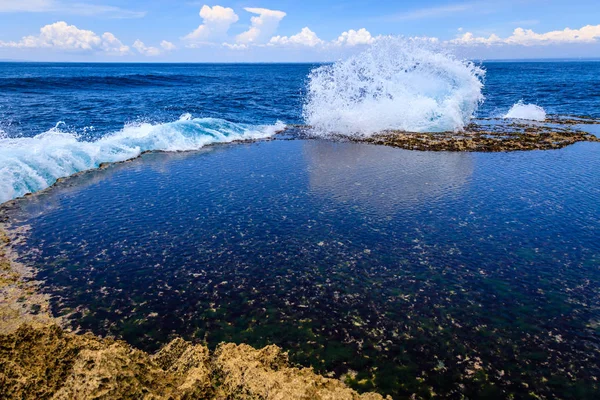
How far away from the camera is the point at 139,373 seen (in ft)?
17.3

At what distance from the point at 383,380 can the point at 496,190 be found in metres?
12.0

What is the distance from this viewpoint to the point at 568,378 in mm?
6523

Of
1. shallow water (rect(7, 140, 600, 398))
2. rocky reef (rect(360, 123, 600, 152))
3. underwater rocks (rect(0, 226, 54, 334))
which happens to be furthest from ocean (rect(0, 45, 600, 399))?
rocky reef (rect(360, 123, 600, 152))

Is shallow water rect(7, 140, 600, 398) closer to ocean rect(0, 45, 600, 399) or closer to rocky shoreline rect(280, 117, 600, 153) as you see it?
ocean rect(0, 45, 600, 399)

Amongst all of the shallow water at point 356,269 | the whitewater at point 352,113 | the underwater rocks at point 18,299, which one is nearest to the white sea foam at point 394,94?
the whitewater at point 352,113

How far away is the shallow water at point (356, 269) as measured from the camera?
7.09 metres

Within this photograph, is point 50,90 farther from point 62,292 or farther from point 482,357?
point 482,357

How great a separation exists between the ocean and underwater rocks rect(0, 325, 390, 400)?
2.84 ft

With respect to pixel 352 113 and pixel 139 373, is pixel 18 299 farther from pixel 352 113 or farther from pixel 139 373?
pixel 352 113

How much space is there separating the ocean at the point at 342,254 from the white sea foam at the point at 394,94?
8.38 m

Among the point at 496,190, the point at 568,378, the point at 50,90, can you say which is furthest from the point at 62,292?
the point at 50,90

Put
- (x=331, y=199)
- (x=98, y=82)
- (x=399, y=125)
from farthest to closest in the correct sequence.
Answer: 1. (x=98, y=82)
2. (x=399, y=125)
3. (x=331, y=199)

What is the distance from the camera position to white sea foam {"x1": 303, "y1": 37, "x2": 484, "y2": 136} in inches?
1232

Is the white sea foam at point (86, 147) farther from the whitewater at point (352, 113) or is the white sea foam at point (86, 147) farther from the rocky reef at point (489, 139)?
the rocky reef at point (489, 139)
